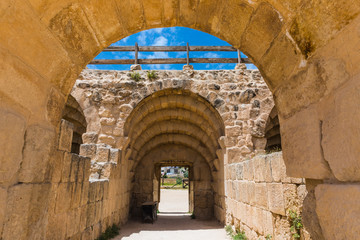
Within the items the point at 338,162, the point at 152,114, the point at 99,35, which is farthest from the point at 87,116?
the point at 338,162

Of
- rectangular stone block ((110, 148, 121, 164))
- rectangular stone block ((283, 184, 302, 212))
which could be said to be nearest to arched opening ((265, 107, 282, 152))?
rectangular stone block ((283, 184, 302, 212))

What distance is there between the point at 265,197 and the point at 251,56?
2748mm

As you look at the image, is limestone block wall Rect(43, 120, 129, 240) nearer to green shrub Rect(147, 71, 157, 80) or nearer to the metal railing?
A: green shrub Rect(147, 71, 157, 80)

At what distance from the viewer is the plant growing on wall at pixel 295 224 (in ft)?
9.53

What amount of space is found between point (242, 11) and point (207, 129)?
19.5 feet

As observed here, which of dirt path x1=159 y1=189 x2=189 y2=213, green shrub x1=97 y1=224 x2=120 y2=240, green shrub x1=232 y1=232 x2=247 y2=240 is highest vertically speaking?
green shrub x1=232 y1=232 x2=247 y2=240

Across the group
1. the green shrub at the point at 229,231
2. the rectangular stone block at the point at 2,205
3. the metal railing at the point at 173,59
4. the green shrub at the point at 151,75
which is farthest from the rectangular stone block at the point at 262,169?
the metal railing at the point at 173,59

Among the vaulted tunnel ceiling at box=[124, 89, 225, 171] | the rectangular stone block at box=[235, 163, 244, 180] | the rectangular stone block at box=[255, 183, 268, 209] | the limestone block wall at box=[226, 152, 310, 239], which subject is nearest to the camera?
the limestone block wall at box=[226, 152, 310, 239]

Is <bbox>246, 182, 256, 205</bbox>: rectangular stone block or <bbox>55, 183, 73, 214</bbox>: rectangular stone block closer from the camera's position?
<bbox>55, 183, 73, 214</bbox>: rectangular stone block

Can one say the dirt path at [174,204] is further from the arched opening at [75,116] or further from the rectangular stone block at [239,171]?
the rectangular stone block at [239,171]

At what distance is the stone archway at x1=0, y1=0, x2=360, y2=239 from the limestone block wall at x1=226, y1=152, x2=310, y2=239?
1.90 meters

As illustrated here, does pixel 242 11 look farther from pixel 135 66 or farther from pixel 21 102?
pixel 135 66

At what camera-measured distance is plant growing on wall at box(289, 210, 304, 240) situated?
2.90 metres

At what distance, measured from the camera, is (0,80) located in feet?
3.59
